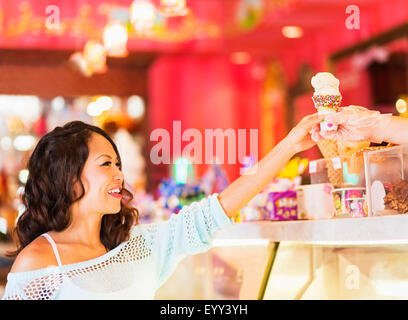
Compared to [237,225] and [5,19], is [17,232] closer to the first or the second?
[237,225]

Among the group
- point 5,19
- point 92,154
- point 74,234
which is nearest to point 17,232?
point 74,234

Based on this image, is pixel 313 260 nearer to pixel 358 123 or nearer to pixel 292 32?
pixel 358 123

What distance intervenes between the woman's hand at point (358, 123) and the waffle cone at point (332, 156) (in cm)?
20

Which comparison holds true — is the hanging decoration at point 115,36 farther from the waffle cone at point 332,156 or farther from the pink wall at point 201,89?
the waffle cone at point 332,156

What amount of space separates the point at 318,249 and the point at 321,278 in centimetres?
9

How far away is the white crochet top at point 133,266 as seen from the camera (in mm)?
1691

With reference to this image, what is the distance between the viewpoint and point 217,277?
9.65ft

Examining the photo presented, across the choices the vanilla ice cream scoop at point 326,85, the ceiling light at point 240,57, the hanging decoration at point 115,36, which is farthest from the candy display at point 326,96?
the ceiling light at point 240,57

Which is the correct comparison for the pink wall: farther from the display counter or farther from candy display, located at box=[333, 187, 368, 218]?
candy display, located at box=[333, 187, 368, 218]

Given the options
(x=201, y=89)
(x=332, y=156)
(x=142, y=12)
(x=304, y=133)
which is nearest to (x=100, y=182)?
(x=304, y=133)

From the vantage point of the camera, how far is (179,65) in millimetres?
8336

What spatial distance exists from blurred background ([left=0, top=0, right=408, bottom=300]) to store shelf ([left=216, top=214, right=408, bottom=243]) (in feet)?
8.64
